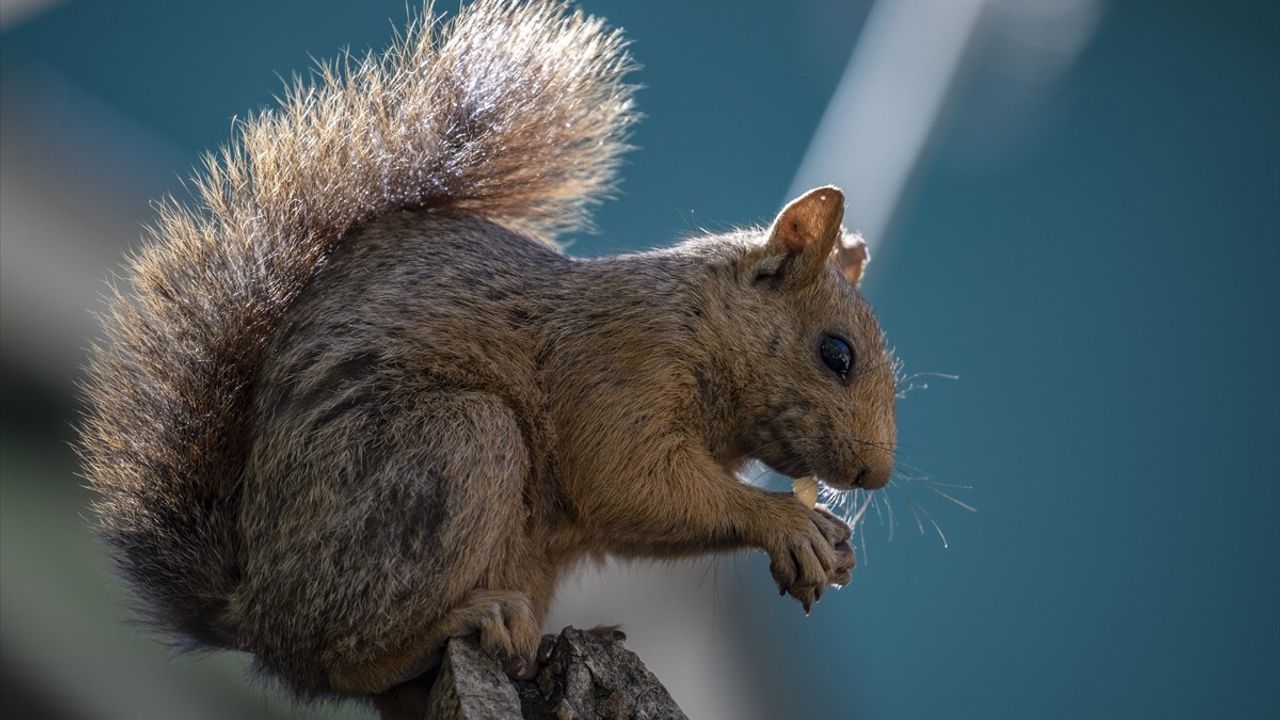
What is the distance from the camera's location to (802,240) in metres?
1.91

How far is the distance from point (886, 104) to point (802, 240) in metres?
1.39

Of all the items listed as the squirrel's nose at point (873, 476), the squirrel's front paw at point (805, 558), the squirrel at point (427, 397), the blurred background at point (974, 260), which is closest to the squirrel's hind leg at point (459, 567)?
the squirrel at point (427, 397)

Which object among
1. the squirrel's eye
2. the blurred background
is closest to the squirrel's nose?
the squirrel's eye

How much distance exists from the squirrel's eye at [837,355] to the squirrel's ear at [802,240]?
→ 0.41 feet

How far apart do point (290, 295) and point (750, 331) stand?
2.53ft

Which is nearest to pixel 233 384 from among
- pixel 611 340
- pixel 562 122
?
pixel 611 340

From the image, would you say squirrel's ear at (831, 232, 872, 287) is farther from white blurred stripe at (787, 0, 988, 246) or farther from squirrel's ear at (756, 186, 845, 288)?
white blurred stripe at (787, 0, 988, 246)

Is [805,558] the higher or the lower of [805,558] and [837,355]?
the lower

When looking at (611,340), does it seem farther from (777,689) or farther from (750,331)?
(777,689)

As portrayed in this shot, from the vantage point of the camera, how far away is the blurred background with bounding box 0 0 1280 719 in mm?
2953

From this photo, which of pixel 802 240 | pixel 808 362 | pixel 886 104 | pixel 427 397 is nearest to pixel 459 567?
pixel 427 397

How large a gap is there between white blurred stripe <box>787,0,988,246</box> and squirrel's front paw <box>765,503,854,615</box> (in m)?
Answer: 1.44

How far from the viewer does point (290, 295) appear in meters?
1.80

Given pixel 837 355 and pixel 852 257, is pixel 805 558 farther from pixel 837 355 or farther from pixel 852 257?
pixel 852 257
